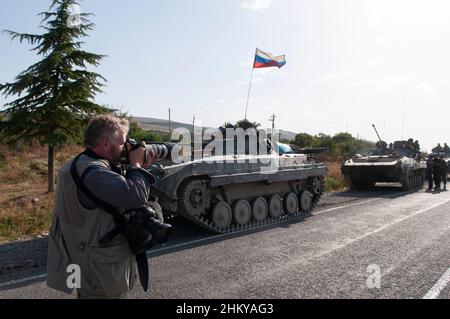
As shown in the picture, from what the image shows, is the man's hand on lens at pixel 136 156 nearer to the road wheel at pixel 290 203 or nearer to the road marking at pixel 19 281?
the road marking at pixel 19 281

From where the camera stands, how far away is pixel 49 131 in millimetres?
13922

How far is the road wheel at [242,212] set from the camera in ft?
29.2

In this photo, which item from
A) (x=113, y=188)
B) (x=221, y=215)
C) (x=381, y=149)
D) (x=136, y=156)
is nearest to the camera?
(x=113, y=188)

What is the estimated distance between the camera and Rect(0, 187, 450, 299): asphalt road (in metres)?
4.93

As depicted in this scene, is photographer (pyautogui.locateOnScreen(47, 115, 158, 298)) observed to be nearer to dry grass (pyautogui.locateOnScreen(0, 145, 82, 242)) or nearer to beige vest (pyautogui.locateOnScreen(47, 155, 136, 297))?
beige vest (pyautogui.locateOnScreen(47, 155, 136, 297))

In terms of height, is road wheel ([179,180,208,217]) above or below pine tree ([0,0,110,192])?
below

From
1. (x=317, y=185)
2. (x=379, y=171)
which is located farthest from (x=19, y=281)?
(x=379, y=171)

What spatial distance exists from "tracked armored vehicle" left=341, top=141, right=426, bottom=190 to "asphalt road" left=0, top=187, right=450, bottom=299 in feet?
23.3

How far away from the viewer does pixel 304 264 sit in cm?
603

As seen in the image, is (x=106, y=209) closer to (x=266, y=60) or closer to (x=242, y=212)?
(x=242, y=212)

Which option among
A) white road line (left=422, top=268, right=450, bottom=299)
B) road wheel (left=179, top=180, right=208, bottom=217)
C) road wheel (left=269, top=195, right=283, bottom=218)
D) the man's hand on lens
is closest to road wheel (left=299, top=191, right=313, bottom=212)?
road wheel (left=269, top=195, right=283, bottom=218)

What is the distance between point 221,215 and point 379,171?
994cm
